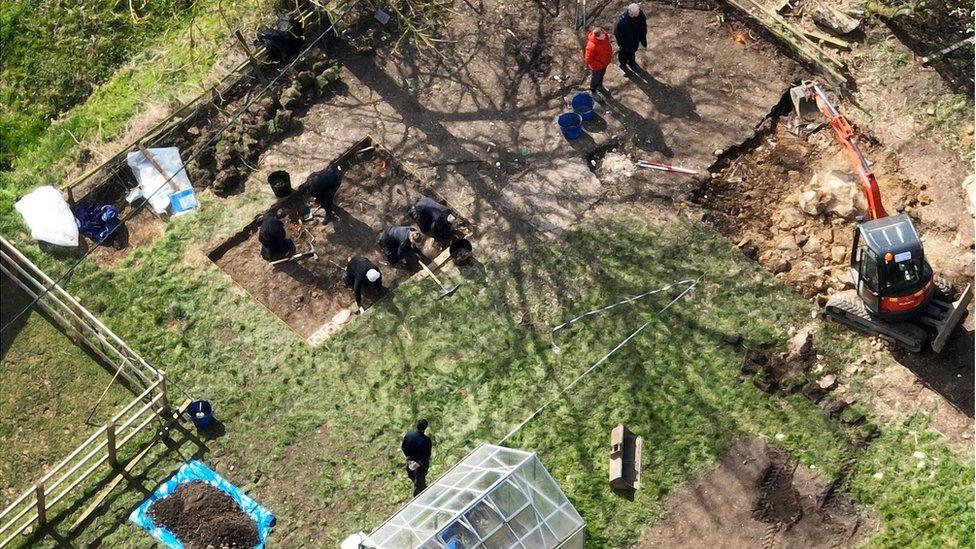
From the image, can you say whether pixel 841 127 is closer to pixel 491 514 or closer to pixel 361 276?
pixel 361 276

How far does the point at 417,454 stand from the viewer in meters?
16.4

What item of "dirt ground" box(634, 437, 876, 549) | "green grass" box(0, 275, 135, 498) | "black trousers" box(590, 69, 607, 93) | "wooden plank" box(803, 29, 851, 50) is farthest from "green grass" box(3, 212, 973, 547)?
"wooden plank" box(803, 29, 851, 50)

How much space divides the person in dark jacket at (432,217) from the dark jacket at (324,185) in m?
1.37

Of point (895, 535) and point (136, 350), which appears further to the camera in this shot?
point (136, 350)

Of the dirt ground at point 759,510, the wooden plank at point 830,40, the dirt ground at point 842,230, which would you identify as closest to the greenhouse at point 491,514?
the dirt ground at point 759,510

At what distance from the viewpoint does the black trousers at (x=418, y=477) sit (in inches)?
655

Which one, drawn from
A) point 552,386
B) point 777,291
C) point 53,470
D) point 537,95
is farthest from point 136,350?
point 777,291

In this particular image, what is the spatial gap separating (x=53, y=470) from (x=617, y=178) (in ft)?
32.6

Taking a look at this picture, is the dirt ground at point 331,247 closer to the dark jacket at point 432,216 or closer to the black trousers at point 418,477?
the dark jacket at point 432,216

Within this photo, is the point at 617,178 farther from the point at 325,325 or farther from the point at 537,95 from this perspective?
the point at 325,325

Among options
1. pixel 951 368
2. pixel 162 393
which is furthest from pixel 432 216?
pixel 951 368

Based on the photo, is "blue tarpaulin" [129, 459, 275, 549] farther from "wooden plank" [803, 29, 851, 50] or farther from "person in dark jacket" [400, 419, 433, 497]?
"wooden plank" [803, 29, 851, 50]

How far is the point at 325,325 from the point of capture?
18875 millimetres

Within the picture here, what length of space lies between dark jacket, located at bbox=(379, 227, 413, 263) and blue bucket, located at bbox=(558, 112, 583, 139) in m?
3.38
